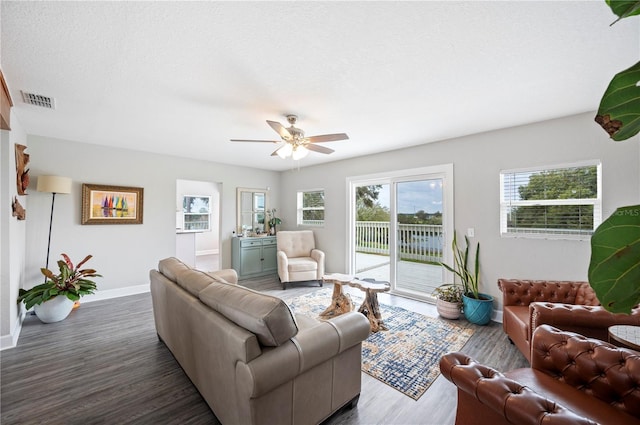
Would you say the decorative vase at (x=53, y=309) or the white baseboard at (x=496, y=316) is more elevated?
the decorative vase at (x=53, y=309)

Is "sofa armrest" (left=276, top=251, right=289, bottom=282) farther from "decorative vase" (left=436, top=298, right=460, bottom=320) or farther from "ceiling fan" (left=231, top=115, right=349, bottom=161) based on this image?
"decorative vase" (left=436, top=298, right=460, bottom=320)

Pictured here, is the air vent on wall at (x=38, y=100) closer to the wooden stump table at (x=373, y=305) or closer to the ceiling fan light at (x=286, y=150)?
the ceiling fan light at (x=286, y=150)

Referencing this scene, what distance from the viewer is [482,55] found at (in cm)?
184

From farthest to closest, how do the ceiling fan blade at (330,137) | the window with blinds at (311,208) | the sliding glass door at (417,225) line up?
the window with blinds at (311,208) < the sliding glass door at (417,225) < the ceiling fan blade at (330,137)

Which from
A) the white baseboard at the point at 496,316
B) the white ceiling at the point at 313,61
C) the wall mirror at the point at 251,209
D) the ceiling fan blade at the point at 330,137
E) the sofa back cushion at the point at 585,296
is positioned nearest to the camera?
the white ceiling at the point at 313,61

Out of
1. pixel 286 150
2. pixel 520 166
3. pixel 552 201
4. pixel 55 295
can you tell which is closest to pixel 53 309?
pixel 55 295

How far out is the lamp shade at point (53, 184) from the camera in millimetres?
3508

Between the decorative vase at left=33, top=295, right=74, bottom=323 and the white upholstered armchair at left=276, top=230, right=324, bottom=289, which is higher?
the white upholstered armchair at left=276, top=230, right=324, bottom=289

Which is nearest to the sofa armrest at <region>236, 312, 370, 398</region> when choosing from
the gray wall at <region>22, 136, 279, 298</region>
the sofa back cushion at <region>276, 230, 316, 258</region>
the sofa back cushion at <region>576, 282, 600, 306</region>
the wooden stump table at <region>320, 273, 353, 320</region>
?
the wooden stump table at <region>320, 273, 353, 320</region>

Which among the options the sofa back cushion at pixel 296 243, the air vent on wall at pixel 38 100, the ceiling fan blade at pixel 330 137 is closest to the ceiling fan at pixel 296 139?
the ceiling fan blade at pixel 330 137

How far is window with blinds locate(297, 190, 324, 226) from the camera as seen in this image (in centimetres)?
573

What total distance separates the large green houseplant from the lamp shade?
5.12 metres

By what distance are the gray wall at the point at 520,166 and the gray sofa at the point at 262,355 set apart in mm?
2474

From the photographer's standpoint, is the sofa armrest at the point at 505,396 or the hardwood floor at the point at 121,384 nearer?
the sofa armrest at the point at 505,396
